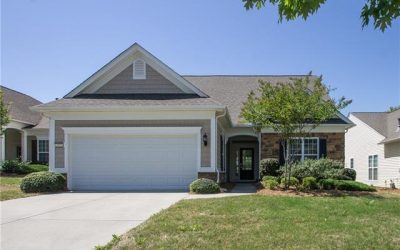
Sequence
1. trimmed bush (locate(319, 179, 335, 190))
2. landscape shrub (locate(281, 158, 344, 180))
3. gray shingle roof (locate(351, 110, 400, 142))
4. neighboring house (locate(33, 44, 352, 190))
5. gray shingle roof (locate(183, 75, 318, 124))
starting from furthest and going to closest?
gray shingle roof (locate(351, 110, 400, 142)) < gray shingle roof (locate(183, 75, 318, 124)) < landscape shrub (locate(281, 158, 344, 180)) < neighboring house (locate(33, 44, 352, 190)) < trimmed bush (locate(319, 179, 335, 190))

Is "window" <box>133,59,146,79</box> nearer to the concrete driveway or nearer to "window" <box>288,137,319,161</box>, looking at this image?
the concrete driveway

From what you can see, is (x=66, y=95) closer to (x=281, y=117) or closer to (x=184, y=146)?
(x=184, y=146)

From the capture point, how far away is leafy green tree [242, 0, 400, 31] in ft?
12.9

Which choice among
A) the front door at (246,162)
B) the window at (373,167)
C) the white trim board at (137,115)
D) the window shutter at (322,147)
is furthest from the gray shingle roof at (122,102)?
the window at (373,167)

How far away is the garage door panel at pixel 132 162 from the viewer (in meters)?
16.2

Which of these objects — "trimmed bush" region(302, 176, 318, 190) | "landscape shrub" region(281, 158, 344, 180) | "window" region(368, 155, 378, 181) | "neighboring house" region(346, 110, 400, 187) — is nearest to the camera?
"trimmed bush" region(302, 176, 318, 190)

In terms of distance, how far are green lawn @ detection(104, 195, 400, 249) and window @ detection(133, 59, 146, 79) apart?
347 inches

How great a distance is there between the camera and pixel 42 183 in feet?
48.4

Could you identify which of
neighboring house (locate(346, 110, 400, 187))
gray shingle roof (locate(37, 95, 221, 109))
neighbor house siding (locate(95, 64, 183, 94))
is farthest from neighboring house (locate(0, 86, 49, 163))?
neighboring house (locate(346, 110, 400, 187))

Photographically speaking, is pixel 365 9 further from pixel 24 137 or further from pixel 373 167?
pixel 24 137

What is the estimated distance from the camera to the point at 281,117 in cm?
1445

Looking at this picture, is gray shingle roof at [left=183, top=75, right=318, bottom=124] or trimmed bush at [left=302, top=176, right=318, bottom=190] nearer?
trimmed bush at [left=302, top=176, right=318, bottom=190]

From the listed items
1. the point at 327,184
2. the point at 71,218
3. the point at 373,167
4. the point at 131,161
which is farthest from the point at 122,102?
the point at 373,167

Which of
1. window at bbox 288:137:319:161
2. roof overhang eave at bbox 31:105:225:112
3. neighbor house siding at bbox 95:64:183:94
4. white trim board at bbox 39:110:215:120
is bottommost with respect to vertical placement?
window at bbox 288:137:319:161
